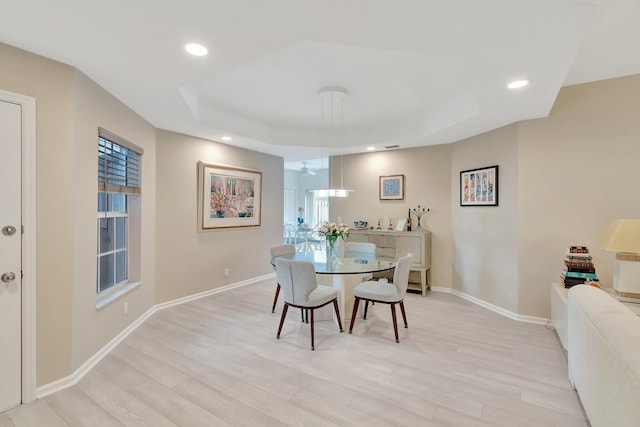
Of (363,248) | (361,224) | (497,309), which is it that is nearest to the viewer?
(497,309)

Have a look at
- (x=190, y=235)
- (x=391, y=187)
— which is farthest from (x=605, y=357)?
(x=190, y=235)

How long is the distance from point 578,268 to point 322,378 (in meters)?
2.67

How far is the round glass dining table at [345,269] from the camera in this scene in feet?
10.0

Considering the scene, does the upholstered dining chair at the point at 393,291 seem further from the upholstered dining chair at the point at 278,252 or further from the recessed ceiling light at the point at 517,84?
the recessed ceiling light at the point at 517,84

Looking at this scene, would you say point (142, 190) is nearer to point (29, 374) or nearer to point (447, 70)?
point (29, 374)

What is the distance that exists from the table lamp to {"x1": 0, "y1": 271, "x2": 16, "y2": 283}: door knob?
4.44 meters

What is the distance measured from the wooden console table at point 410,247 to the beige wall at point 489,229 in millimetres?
440

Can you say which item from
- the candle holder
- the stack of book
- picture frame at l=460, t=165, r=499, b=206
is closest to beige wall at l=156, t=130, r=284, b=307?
the candle holder

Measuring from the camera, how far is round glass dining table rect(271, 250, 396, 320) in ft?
10.0

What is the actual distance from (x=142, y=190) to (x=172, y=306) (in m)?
1.60

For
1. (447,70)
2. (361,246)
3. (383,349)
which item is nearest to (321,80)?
(447,70)

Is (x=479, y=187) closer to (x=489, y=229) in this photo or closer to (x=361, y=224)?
(x=489, y=229)

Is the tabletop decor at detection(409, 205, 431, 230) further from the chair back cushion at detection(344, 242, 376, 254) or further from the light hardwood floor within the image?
the light hardwood floor

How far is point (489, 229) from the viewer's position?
4039 mm
